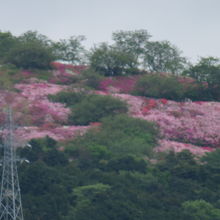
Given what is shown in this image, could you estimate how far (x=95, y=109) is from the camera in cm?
6203

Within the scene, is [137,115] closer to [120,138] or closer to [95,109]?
[95,109]

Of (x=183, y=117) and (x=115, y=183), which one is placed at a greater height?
(x=183, y=117)

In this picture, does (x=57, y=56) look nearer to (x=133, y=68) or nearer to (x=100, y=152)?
(x=133, y=68)

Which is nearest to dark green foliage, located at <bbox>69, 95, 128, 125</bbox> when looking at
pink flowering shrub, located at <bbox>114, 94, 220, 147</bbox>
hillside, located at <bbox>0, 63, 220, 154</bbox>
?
Result: hillside, located at <bbox>0, 63, 220, 154</bbox>

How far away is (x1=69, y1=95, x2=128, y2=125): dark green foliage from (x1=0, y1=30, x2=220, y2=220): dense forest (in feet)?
0.26

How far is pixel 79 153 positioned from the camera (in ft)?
173

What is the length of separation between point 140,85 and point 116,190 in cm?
2461

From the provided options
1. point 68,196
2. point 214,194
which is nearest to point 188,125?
point 214,194

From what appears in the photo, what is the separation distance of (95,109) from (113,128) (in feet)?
14.1

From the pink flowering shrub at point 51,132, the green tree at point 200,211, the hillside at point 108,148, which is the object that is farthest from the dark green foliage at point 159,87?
the green tree at point 200,211

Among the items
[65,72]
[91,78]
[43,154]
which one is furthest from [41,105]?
[65,72]

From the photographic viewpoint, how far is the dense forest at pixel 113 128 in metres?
44.5

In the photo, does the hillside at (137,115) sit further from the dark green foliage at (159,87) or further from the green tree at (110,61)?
the green tree at (110,61)

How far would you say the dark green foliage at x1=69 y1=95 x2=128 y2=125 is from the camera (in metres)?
61.2
